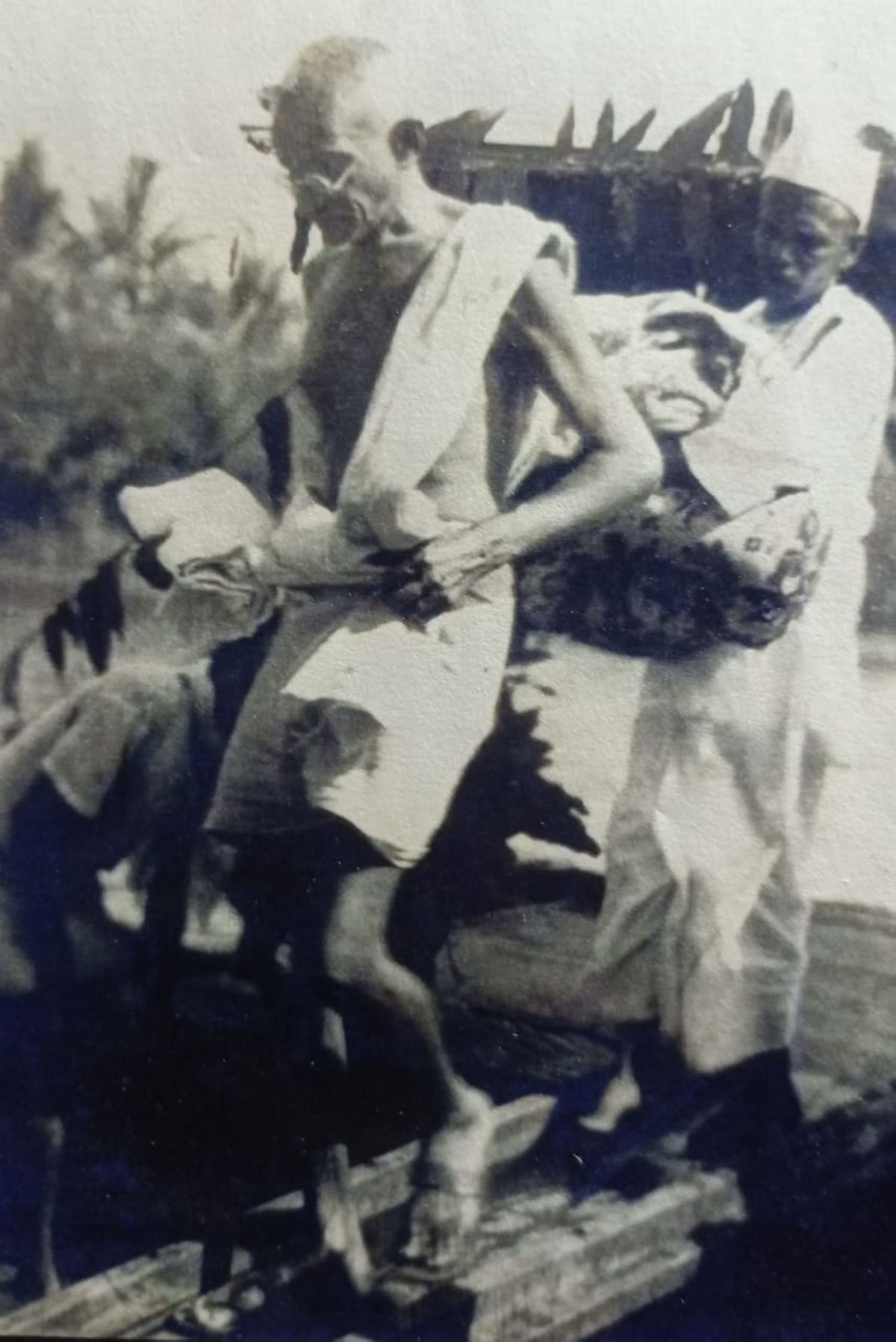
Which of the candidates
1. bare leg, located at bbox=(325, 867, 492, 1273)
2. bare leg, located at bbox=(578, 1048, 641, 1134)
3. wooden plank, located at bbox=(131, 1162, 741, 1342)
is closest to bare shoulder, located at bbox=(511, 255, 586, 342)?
bare leg, located at bbox=(325, 867, 492, 1273)

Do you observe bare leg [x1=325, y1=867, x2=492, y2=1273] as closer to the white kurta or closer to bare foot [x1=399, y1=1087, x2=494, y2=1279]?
bare foot [x1=399, y1=1087, x2=494, y2=1279]

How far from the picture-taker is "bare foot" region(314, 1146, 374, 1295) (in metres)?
3.86

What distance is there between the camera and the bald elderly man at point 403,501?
12.6 feet

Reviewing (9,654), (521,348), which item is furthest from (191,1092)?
(521,348)

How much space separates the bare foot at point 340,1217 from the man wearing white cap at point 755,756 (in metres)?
0.69

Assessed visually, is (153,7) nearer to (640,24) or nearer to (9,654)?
(640,24)

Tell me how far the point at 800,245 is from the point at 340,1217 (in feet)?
9.32

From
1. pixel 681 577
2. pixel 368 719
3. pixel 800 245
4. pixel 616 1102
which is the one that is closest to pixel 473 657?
pixel 368 719

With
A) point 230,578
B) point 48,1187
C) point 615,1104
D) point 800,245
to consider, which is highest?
point 800,245

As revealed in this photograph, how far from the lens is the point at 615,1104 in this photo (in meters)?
3.85

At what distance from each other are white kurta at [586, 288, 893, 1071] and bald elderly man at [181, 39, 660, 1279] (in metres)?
0.38

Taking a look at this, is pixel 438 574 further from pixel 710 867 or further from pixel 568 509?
pixel 710 867

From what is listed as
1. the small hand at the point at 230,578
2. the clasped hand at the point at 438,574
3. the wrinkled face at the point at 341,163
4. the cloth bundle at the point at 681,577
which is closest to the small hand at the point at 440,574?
the clasped hand at the point at 438,574

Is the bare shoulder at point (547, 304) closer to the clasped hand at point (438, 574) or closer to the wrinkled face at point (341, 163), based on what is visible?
the wrinkled face at point (341, 163)
